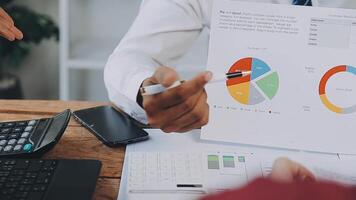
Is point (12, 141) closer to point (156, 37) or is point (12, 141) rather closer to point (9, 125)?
point (9, 125)

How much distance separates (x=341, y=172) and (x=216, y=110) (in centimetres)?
23

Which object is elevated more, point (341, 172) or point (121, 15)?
Result: point (121, 15)

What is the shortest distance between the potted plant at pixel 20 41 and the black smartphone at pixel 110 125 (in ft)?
3.81

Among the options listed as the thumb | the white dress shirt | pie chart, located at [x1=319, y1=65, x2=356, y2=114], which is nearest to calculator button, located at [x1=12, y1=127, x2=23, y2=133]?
the white dress shirt

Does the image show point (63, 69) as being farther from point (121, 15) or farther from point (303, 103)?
point (303, 103)

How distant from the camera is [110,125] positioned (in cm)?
89

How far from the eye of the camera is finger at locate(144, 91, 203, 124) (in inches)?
28.4

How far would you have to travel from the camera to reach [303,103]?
2.74 feet

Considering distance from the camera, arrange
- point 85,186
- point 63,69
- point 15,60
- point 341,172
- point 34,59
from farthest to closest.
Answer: point 34,59 → point 15,60 → point 63,69 → point 341,172 → point 85,186

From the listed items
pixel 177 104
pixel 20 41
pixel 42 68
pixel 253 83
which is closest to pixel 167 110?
pixel 177 104

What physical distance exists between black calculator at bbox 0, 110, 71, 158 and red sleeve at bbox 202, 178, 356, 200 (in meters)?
0.54

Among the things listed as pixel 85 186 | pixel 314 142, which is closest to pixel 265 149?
pixel 314 142

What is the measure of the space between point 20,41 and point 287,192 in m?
1.93

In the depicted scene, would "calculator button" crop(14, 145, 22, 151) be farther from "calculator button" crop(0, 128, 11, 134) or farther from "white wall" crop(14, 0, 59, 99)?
"white wall" crop(14, 0, 59, 99)
